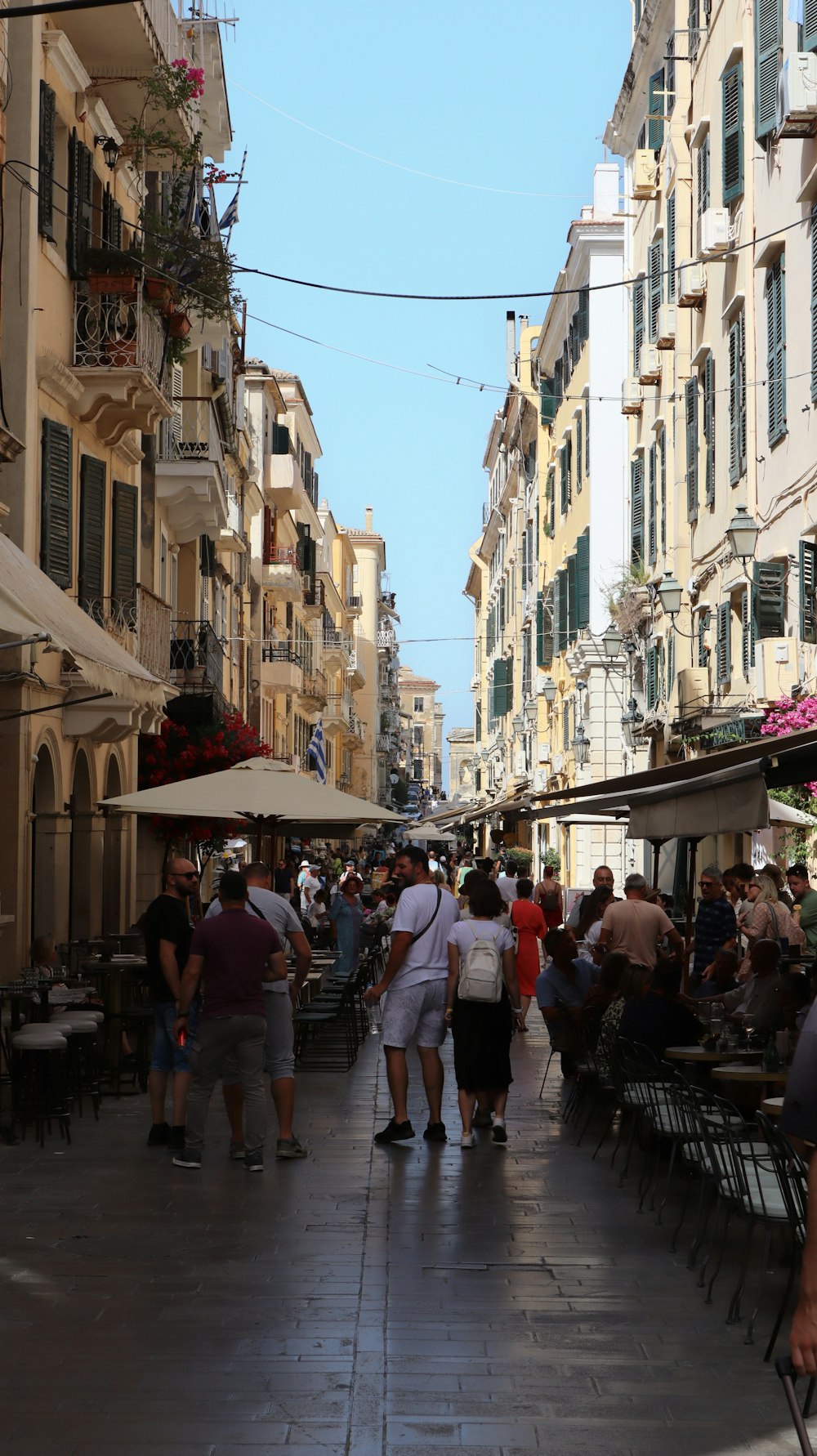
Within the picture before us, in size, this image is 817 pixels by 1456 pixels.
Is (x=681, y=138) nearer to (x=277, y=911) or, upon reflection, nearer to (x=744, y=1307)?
(x=277, y=911)

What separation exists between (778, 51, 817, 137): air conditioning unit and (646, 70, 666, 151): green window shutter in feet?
41.3

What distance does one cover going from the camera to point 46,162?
18859 mm

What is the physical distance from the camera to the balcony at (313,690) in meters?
65.5

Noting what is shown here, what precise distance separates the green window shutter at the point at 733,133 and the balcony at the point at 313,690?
3985 centimetres

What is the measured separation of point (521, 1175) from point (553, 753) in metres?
38.1

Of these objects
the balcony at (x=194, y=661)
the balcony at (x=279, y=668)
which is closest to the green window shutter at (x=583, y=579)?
the balcony at (x=194, y=661)

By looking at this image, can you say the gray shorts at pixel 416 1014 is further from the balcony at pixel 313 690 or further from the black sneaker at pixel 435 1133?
the balcony at pixel 313 690

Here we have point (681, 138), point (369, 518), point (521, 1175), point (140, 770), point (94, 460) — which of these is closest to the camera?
point (521, 1175)

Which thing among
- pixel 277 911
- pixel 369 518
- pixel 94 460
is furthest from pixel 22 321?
pixel 369 518

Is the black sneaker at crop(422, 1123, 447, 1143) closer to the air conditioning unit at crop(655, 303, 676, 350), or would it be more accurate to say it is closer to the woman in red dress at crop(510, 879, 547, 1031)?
the woman in red dress at crop(510, 879, 547, 1031)

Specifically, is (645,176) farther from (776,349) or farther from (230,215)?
(776,349)

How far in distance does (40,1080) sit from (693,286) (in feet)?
61.1

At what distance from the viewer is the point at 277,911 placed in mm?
12102

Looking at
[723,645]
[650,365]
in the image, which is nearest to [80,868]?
[723,645]
